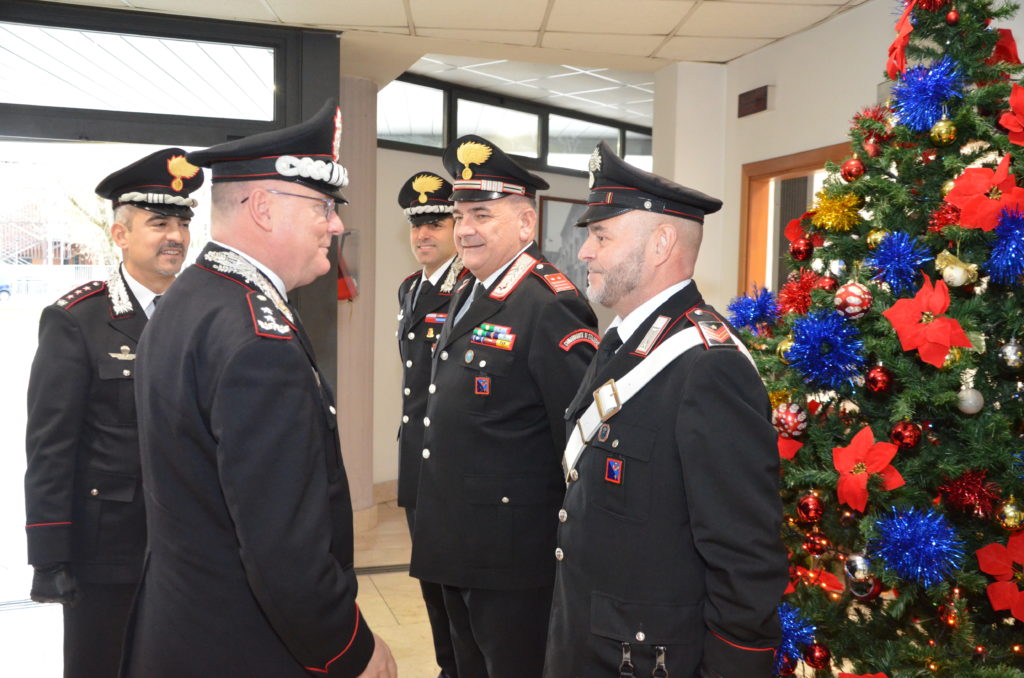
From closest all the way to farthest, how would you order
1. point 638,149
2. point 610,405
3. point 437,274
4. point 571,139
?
point 610,405, point 437,274, point 571,139, point 638,149

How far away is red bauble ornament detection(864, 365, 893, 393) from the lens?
2.03 meters

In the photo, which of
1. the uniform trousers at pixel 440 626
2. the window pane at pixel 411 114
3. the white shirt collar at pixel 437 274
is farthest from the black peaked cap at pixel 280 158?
the window pane at pixel 411 114

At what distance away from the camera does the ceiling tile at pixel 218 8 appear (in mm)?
3852

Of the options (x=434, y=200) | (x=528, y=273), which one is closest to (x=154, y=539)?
(x=528, y=273)

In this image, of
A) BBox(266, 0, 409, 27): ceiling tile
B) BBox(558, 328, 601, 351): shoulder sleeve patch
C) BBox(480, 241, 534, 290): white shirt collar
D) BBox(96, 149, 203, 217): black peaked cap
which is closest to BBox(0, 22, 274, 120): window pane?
BBox(266, 0, 409, 27): ceiling tile

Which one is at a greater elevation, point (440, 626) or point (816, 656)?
point (816, 656)

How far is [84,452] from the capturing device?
2176 mm

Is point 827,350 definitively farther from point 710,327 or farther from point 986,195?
point 710,327

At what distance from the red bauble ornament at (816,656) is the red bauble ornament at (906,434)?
0.57m

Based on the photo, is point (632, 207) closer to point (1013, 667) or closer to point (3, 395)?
point (1013, 667)

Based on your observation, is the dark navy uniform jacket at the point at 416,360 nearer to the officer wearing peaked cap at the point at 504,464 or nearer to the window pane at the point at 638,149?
the officer wearing peaked cap at the point at 504,464

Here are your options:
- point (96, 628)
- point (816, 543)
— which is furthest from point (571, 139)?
point (96, 628)

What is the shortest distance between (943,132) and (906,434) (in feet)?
2.46

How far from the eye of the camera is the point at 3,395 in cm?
412
